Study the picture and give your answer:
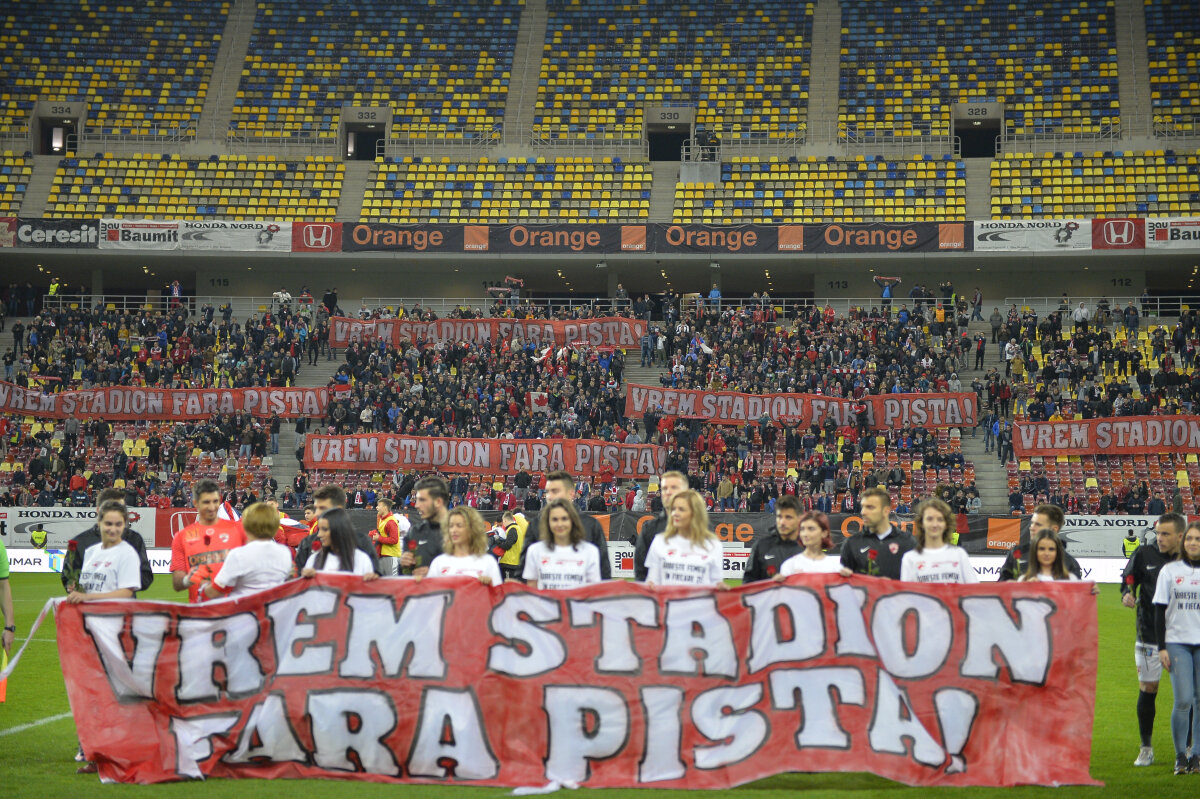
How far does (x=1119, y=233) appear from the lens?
41969mm

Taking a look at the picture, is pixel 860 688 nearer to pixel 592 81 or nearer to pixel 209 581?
pixel 209 581

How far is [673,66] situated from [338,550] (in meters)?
45.9

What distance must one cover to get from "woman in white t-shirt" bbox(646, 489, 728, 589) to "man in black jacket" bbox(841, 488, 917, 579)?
1144 millimetres

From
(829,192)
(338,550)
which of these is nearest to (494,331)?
(829,192)

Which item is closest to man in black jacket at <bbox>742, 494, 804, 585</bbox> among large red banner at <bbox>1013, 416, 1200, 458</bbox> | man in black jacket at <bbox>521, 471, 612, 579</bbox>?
man in black jacket at <bbox>521, 471, 612, 579</bbox>

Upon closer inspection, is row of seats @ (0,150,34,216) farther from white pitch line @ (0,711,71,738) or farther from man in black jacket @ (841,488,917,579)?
man in black jacket @ (841,488,917,579)

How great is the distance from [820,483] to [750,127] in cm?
2191

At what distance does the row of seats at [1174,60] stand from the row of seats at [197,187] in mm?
31621

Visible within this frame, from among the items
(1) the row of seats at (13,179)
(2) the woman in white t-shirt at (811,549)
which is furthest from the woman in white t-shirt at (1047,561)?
(1) the row of seats at (13,179)

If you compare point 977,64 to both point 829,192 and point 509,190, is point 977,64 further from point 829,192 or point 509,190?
point 509,190

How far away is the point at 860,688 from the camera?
27.7 feet

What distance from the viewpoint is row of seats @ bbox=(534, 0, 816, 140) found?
50.0m

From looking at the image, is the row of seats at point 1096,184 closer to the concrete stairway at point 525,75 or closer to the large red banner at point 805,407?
the large red banner at point 805,407

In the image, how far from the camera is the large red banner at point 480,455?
107ft
